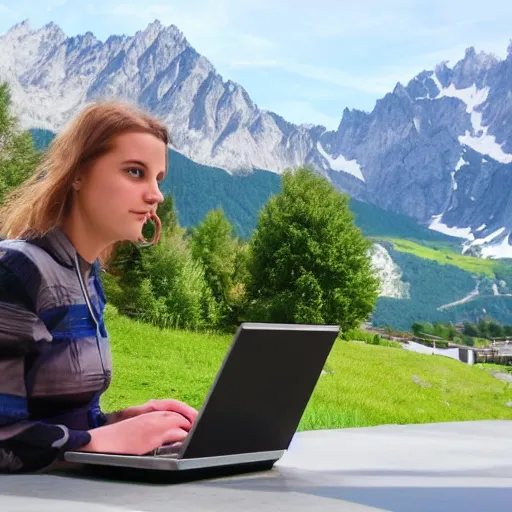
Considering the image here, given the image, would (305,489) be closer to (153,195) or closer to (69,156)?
(153,195)

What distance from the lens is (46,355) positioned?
1.28 metres

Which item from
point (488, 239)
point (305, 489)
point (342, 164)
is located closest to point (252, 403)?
point (305, 489)

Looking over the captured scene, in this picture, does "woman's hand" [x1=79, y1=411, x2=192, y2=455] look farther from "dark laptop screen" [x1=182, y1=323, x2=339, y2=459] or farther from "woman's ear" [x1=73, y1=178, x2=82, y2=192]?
"woman's ear" [x1=73, y1=178, x2=82, y2=192]

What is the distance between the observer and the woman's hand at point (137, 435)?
3.94 ft

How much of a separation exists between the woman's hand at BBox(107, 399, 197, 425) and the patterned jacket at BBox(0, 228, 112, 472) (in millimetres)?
41

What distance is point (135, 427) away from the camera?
3.96ft

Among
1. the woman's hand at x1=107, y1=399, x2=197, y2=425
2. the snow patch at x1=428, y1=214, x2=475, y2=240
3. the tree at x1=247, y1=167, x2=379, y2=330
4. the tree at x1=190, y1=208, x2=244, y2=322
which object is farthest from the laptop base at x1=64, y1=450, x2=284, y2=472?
the snow patch at x1=428, y1=214, x2=475, y2=240

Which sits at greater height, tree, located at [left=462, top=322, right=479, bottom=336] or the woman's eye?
the woman's eye

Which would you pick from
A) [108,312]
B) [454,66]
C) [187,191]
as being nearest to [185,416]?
[108,312]

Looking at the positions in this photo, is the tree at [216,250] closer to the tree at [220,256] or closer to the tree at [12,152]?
the tree at [220,256]

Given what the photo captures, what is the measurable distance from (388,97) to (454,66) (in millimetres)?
4991

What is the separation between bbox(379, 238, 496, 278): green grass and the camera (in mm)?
34875

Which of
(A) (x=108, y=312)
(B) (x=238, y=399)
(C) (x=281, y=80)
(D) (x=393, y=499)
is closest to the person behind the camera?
(D) (x=393, y=499)

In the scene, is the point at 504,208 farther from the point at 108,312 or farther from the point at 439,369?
the point at 108,312
